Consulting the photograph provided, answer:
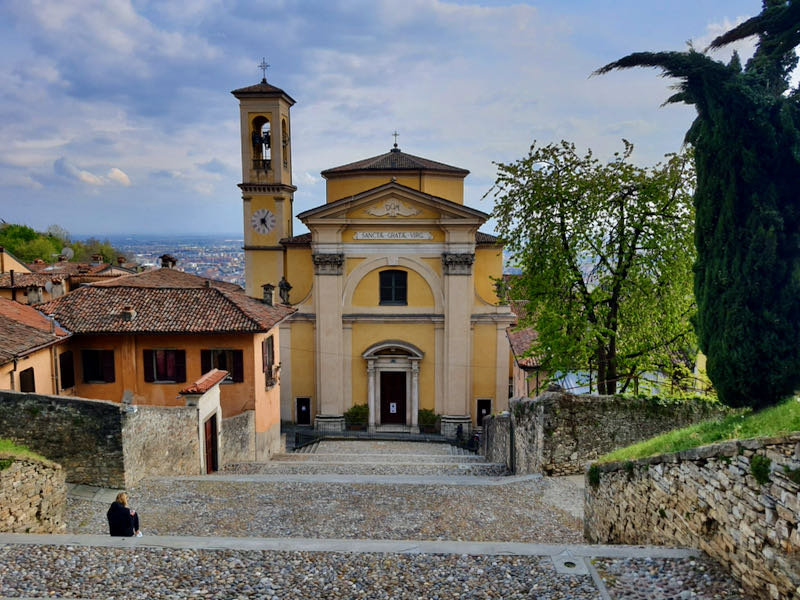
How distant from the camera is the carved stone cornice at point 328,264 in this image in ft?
86.5

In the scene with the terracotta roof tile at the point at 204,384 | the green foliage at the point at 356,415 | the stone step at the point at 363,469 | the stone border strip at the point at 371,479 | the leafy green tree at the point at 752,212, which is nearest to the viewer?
the leafy green tree at the point at 752,212

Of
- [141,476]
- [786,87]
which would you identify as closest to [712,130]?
[786,87]

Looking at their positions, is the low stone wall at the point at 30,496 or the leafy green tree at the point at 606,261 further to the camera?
the leafy green tree at the point at 606,261

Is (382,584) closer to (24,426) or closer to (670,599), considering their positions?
(670,599)

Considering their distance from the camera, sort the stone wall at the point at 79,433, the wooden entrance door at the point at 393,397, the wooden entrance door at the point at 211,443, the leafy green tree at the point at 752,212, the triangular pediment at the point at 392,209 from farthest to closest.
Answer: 1. the wooden entrance door at the point at 393,397
2. the triangular pediment at the point at 392,209
3. the wooden entrance door at the point at 211,443
4. the stone wall at the point at 79,433
5. the leafy green tree at the point at 752,212

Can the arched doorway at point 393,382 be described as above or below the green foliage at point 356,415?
above

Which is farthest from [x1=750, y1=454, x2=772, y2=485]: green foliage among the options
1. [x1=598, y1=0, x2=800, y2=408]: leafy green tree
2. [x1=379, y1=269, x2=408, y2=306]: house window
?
[x1=379, y1=269, x2=408, y2=306]: house window

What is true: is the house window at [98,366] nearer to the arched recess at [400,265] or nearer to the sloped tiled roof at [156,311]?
the sloped tiled roof at [156,311]

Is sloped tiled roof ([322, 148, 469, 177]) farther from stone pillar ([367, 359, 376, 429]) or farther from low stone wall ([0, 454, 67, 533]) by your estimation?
low stone wall ([0, 454, 67, 533])

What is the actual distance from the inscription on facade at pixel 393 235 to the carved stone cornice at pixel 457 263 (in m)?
1.21

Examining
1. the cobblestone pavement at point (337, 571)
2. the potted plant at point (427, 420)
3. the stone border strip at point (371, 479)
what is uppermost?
the cobblestone pavement at point (337, 571)

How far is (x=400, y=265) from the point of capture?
26.5 metres

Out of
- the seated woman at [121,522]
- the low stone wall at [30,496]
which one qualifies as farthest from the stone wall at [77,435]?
the seated woman at [121,522]

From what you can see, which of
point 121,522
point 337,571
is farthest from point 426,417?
point 337,571
